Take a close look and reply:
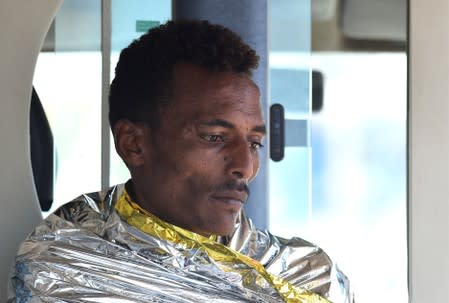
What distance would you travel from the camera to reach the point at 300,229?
9.32ft

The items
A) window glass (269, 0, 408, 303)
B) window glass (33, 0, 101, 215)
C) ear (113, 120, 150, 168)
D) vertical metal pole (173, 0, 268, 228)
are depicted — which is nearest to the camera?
ear (113, 120, 150, 168)

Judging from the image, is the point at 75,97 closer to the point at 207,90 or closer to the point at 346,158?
the point at 207,90

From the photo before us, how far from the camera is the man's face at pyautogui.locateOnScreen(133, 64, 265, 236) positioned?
176 centimetres

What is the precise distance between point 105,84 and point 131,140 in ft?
2.37

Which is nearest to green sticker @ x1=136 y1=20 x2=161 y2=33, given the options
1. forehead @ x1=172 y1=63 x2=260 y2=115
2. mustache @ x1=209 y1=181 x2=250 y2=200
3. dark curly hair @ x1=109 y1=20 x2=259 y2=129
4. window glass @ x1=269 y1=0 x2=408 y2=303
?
window glass @ x1=269 y1=0 x2=408 y2=303

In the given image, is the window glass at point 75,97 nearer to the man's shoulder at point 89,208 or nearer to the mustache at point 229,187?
the man's shoulder at point 89,208

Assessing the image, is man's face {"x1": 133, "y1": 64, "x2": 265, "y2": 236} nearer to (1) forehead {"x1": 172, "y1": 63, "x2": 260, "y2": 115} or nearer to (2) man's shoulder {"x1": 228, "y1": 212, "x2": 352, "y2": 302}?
(1) forehead {"x1": 172, "y1": 63, "x2": 260, "y2": 115}

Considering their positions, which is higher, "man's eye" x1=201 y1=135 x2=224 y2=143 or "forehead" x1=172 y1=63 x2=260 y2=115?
"forehead" x1=172 y1=63 x2=260 y2=115

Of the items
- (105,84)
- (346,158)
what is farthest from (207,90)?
(346,158)

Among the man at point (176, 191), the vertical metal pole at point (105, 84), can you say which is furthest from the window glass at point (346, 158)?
the man at point (176, 191)

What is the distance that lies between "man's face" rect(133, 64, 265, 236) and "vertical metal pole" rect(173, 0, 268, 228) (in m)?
0.81

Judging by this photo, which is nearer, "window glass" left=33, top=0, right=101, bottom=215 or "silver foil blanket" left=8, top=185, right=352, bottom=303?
"silver foil blanket" left=8, top=185, right=352, bottom=303

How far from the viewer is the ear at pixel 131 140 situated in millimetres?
1789

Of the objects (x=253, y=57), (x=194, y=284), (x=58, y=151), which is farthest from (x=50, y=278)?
(x=58, y=151)
